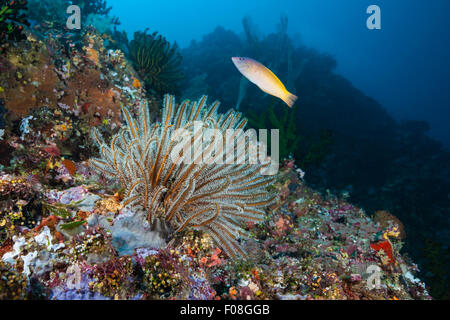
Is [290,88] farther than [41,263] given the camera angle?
Yes

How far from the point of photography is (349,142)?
15.3 meters

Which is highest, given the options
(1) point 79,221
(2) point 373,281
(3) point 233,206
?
(3) point 233,206

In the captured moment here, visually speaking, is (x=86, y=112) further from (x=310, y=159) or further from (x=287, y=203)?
(x=310, y=159)

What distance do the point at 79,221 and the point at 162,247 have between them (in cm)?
76

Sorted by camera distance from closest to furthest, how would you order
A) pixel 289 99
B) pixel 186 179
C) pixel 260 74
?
pixel 186 179 → pixel 260 74 → pixel 289 99

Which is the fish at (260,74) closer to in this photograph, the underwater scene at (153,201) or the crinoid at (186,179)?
the underwater scene at (153,201)

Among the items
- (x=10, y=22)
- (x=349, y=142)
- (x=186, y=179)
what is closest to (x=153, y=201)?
(x=186, y=179)

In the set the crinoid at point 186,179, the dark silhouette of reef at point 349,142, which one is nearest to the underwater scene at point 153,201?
the crinoid at point 186,179

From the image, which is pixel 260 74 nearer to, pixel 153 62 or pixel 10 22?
pixel 10 22

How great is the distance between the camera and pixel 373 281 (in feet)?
8.93

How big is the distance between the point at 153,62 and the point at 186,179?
589cm

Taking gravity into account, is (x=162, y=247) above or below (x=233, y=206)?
below

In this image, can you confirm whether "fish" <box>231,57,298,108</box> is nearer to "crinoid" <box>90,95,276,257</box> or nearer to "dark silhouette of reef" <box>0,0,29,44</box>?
"crinoid" <box>90,95,276,257</box>

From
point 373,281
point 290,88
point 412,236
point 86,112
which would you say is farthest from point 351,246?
point 290,88
